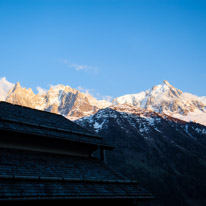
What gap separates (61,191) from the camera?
30.4ft

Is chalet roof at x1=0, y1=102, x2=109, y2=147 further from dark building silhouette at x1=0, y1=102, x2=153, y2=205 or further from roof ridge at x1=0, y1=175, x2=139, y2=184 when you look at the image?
roof ridge at x1=0, y1=175, x2=139, y2=184

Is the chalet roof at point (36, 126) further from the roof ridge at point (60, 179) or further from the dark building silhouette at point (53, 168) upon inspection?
the roof ridge at point (60, 179)

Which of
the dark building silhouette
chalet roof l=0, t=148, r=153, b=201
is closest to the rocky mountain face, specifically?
the dark building silhouette

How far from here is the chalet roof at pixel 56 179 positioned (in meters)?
8.62

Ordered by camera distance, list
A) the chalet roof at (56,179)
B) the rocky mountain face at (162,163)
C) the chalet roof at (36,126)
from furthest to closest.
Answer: the rocky mountain face at (162,163)
the chalet roof at (36,126)
the chalet roof at (56,179)

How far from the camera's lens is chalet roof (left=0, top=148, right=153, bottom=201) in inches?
340

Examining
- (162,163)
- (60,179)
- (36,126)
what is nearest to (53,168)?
(60,179)

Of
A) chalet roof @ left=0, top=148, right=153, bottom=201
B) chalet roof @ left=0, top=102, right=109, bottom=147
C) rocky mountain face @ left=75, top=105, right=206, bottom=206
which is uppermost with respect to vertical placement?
chalet roof @ left=0, top=102, right=109, bottom=147

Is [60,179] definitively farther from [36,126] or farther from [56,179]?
[36,126]

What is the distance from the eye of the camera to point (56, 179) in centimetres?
970

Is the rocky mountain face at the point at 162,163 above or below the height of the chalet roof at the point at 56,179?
below

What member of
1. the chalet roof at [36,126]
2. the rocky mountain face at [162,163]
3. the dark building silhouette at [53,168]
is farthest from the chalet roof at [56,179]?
the rocky mountain face at [162,163]

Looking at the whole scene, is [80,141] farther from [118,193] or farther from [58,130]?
[118,193]

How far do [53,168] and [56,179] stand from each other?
111 cm
